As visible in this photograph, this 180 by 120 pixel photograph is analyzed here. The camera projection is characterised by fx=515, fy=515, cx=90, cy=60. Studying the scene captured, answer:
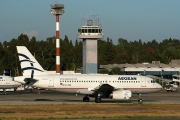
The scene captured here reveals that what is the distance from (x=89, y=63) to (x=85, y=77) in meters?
58.2

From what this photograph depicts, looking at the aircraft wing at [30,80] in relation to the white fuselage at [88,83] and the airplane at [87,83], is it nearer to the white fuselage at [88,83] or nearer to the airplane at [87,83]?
the airplane at [87,83]

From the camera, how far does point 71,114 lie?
1645 inches

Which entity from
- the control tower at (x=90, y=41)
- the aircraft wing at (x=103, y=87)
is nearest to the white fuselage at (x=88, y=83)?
the aircraft wing at (x=103, y=87)

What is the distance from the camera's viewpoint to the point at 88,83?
5756 cm

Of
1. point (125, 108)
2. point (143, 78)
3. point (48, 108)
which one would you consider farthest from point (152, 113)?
point (143, 78)

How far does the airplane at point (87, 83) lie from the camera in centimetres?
5647

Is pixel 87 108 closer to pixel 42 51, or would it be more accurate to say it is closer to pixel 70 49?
pixel 42 51

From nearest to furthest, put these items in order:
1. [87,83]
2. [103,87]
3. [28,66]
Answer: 1. [103,87]
2. [87,83]
3. [28,66]

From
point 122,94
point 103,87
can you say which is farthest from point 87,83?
point 122,94

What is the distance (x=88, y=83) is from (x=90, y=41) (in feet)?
192

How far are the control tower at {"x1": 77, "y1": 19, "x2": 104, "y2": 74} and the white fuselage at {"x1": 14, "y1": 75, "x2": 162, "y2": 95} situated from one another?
184 feet

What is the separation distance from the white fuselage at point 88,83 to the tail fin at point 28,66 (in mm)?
1760

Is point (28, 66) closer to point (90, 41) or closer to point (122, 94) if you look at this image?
point (122, 94)

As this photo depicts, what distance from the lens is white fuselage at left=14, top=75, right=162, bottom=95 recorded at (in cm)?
5675
